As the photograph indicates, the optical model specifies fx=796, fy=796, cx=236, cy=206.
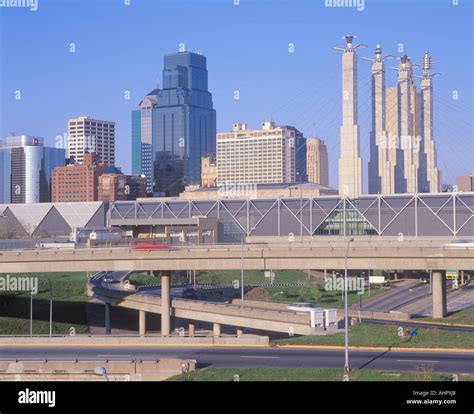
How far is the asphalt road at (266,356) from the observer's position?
28.8 m

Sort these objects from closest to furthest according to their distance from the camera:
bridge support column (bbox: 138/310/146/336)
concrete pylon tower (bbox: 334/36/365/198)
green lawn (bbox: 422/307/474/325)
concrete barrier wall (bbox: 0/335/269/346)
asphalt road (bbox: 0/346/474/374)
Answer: asphalt road (bbox: 0/346/474/374), concrete barrier wall (bbox: 0/335/269/346), green lawn (bbox: 422/307/474/325), bridge support column (bbox: 138/310/146/336), concrete pylon tower (bbox: 334/36/365/198)

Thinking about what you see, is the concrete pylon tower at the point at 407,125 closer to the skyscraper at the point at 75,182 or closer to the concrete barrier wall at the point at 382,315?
the skyscraper at the point at 75,182

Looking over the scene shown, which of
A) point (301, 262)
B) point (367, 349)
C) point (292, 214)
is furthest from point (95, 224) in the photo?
point (367, 349)

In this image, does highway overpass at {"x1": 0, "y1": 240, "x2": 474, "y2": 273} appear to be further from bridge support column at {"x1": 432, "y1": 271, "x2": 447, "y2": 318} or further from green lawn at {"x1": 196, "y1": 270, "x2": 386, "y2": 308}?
green lawn at {"x1": 196, "y1": 270, "x2": 386, "y2": 308}

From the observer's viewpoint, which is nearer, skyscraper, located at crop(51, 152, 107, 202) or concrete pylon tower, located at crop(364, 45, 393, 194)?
concrete pylon tower, located at crop(364, 45, 393, 194)

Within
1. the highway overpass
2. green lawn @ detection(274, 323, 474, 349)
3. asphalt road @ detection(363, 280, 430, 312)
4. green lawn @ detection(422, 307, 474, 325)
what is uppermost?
the highway overpass

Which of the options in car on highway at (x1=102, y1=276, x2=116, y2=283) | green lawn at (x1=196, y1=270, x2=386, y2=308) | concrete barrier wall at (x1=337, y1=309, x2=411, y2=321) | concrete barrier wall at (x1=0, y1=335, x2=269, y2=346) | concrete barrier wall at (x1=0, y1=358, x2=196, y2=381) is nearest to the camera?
concrete barrier wall at (x1=0, y1=358, x2=196, y2=381)

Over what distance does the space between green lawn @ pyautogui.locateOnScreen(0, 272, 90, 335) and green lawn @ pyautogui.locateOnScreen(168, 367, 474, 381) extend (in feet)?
95.6

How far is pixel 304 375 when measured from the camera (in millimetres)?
26109

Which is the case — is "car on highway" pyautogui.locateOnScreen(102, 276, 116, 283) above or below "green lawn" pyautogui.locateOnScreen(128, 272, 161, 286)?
above

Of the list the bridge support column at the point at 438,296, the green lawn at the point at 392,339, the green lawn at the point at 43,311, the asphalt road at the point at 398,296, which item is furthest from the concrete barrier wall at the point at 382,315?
the green lawn at the point at 43,311

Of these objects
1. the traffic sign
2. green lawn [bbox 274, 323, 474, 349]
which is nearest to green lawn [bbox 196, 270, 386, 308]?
the traffic sign

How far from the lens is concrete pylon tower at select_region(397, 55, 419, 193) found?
144 meters
